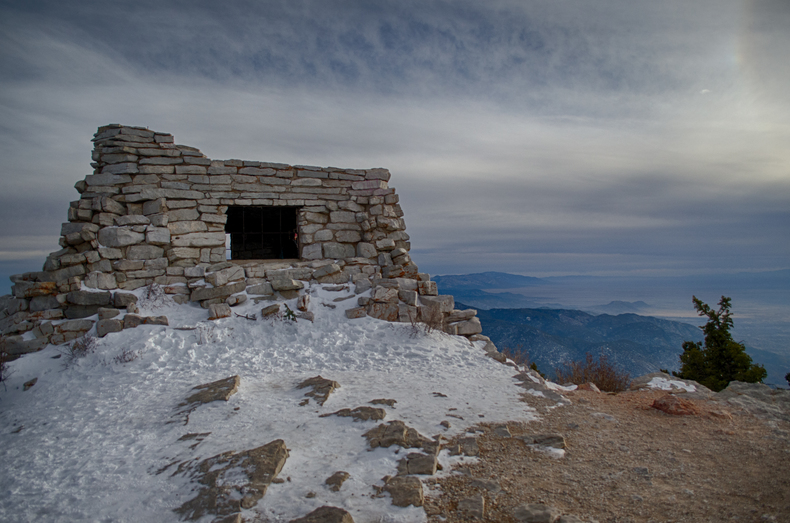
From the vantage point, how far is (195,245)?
29.7 ft

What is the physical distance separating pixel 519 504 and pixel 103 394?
222 inches

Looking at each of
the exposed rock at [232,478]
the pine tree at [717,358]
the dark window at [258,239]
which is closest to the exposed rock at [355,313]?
the exposed rock at [232,478]

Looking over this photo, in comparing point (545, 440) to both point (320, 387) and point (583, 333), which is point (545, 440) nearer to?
point (320, 387)

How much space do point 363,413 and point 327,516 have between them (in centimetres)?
182

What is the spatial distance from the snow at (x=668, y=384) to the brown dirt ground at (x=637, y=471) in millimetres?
1700

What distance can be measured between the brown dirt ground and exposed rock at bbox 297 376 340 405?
208 cm

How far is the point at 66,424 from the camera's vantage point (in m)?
5.16

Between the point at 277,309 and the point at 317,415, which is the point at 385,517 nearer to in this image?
the point at 317,415

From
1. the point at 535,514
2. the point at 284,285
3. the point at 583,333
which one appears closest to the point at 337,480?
the point at 535,514

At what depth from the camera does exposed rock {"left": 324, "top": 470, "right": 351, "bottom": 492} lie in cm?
357

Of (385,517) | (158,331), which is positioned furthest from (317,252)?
(385,517)

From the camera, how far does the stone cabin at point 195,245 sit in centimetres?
798

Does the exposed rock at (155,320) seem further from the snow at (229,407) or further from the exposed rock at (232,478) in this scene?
the exposed rock at (232,478)

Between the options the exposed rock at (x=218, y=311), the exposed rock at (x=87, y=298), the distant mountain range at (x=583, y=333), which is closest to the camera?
the exposed rock at (x=87, y=298)
